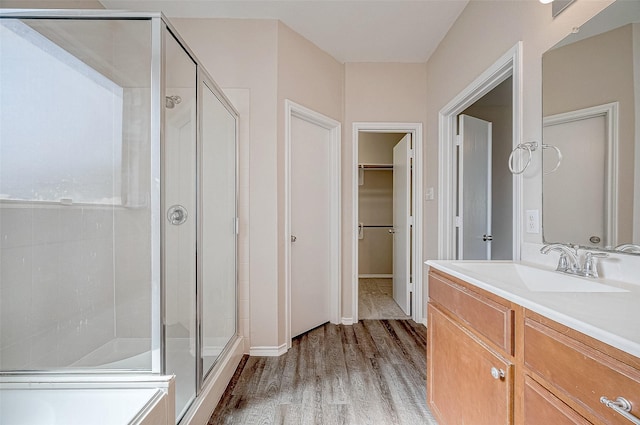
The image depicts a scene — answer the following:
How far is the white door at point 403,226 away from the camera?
3058mm

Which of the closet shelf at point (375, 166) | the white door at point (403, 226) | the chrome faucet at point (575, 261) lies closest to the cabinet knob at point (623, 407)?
the chrome faucet at point (575, 261)

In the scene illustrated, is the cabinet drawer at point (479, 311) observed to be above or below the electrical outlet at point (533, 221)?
below

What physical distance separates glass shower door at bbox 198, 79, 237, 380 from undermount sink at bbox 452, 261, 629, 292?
1.48 meters

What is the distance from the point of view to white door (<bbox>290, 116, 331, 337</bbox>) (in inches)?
101

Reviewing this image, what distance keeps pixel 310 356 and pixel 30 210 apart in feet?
6.59

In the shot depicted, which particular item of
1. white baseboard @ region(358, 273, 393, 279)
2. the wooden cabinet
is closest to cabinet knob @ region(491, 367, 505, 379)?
the wooden cabinet

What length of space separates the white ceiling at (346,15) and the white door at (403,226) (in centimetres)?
97

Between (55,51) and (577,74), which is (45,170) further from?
(577,74)

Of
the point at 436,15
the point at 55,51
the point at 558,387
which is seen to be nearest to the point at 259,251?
the point at 55,51

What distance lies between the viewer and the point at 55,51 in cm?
147

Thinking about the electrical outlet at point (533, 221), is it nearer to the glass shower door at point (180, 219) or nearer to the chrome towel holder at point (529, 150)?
the chrome towel holder at point (529, 150)

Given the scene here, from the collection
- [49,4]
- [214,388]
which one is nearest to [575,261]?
[214,388]

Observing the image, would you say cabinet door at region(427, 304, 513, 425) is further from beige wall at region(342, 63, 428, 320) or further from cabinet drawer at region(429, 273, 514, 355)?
beige wall at region(342, 63, 428, 320)

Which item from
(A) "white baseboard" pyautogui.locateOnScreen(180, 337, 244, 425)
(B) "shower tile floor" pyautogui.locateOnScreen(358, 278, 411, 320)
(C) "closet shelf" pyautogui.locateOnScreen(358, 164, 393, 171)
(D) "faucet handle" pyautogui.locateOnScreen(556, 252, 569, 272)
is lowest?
(B) "shower tile floor" pyautogui.locateOnScreen(358, 278, 411, 320)
